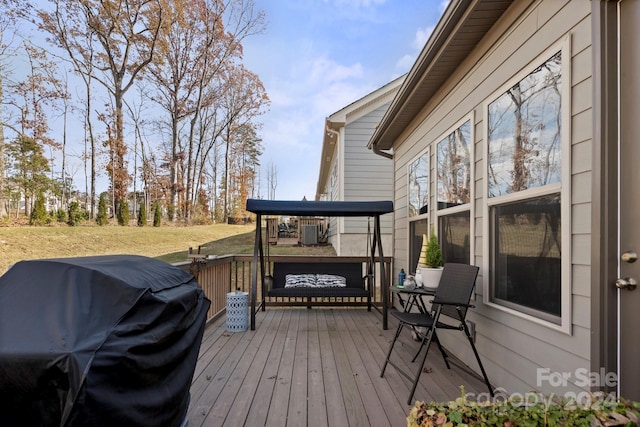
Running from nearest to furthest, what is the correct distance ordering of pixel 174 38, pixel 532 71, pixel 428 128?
pixel 532 71 < pixel 428 128 < pixel 174 38

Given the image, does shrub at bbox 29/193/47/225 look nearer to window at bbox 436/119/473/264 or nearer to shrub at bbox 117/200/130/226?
shrub at bbox 117/200/130/226

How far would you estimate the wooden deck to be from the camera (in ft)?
6.95

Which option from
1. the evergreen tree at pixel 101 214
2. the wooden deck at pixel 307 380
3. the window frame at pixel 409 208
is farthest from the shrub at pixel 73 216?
the window frame at pixel 409 208

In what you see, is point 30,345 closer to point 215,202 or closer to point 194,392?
point 194,392

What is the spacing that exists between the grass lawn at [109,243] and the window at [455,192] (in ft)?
22.5

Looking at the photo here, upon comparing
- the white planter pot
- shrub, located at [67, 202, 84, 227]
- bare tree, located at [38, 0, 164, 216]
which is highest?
bare tree, located at [38, 0, 164, 216]

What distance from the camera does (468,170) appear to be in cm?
293

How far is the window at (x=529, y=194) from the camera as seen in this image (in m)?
1.85

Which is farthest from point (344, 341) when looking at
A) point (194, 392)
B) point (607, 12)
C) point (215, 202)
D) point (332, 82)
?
point (215, 202)

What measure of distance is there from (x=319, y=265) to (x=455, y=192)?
103 inches

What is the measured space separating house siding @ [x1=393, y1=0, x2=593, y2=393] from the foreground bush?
0.67 m

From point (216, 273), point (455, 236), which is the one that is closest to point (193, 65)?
point (216, 273)

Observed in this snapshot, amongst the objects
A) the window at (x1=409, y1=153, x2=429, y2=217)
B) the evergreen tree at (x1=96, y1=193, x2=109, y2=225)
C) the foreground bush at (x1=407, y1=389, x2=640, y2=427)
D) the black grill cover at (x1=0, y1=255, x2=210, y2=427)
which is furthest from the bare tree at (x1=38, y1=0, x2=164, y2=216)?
the foreground bush at (x1=407, y1=389, x2=640, y2=427)

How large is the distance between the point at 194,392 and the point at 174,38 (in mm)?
16687
